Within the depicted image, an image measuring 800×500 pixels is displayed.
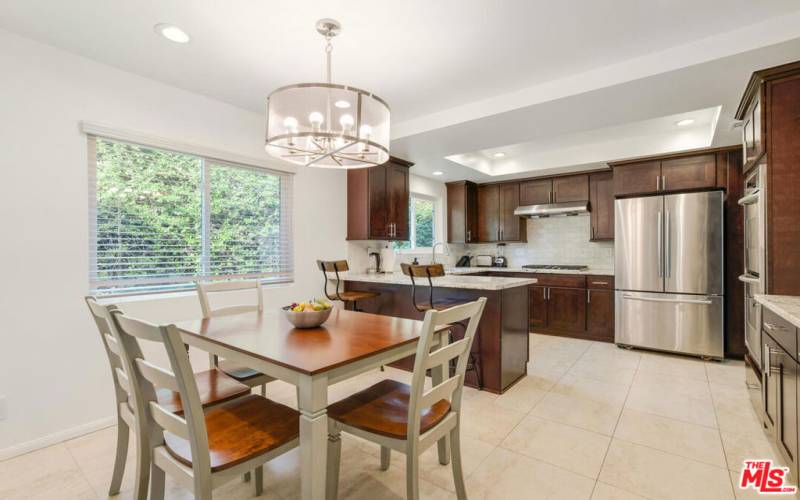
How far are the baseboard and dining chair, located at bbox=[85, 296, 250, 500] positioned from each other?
2.84ft

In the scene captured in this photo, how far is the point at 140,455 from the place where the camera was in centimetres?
145

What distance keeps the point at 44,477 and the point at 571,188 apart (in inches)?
228

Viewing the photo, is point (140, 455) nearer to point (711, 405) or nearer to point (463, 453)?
point (463, 453)

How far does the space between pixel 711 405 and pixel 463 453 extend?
2070 mm

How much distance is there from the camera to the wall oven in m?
2.48

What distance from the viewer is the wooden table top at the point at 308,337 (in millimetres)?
1436

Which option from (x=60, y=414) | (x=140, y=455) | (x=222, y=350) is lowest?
(x=60, y=414)

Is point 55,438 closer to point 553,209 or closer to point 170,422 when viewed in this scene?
point 170,422

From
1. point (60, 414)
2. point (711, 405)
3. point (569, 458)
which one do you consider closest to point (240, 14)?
point (60, 414)

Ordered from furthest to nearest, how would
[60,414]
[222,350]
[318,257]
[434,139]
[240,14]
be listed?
[318,257] → [434,139] → [60,414] → [240,14] → [222,350]

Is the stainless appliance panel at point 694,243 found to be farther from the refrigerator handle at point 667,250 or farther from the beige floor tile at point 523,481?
the beige floor tile at point 523,481

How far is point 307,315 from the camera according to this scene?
6.31 ft

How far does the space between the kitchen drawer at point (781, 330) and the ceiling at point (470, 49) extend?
152 cm

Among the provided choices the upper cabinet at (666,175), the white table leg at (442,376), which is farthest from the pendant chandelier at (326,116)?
the upper cabinet at (666,175)
